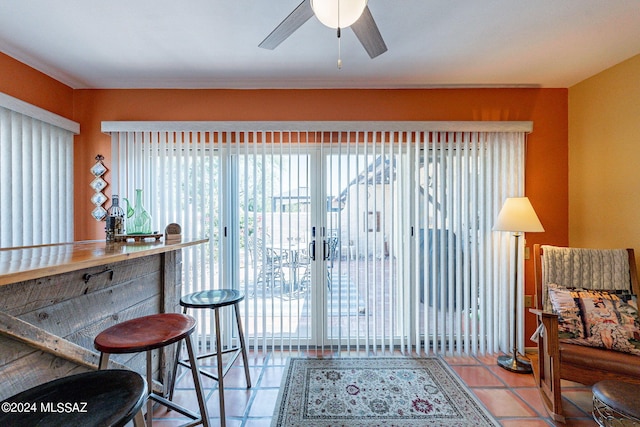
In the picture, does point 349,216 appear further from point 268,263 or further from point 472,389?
point 472,389

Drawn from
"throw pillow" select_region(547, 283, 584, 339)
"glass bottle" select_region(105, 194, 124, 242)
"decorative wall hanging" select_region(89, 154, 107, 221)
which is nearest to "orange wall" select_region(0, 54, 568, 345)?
"decorative wall hanging" select_region(89, 154, 107, 221)

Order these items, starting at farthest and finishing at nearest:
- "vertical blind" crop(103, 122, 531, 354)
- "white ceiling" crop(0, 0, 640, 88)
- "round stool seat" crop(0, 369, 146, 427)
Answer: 1. "vertical blind" crop(103, 122, 531, 354)
2. "white ceiling" crop(0, 0, 640, 88)
3. "round stool seat" crop(0, 369, 146, 427)

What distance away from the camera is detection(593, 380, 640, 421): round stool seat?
1.37 meters

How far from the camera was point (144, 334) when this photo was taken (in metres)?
1.36

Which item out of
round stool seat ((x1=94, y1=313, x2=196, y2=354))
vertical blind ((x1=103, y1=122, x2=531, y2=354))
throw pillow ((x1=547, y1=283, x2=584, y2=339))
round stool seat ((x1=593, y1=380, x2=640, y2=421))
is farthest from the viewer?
vertical blind ((x1=103, y1=122, x2=531, y2=354))

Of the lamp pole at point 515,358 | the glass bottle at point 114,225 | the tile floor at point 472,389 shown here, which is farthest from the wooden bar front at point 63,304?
the lamp pole at point 515,358

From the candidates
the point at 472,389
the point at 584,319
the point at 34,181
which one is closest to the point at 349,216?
the point at 472,389

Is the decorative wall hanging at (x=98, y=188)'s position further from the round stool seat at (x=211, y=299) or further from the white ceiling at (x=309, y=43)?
the round stool seat at (x=211, y=299)

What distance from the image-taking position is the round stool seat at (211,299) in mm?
1893

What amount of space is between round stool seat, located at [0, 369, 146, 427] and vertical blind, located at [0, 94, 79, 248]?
2.05m

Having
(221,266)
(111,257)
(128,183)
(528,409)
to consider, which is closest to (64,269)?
(111,257)

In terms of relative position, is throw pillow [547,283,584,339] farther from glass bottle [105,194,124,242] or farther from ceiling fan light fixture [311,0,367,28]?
glass bottle [105,194,124,242]

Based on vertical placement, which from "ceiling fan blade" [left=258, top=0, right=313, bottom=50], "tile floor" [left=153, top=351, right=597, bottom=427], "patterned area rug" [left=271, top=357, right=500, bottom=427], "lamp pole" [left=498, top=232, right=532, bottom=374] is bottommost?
"tile floor" [left=153, top=351, right=597, bottom=427]

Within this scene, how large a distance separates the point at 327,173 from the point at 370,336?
1.64 metres
